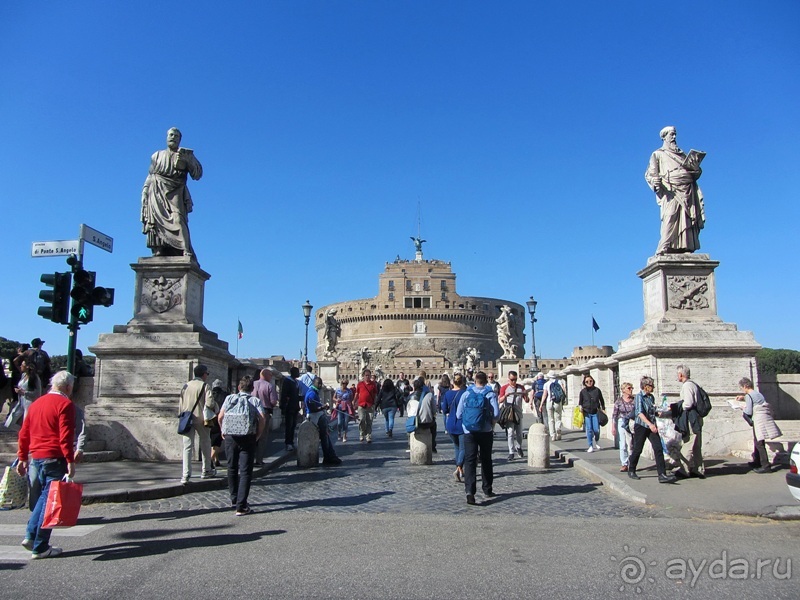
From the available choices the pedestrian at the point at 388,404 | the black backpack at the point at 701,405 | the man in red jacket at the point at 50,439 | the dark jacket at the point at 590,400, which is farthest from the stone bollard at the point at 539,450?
the man in red jacket at the point at 50,439

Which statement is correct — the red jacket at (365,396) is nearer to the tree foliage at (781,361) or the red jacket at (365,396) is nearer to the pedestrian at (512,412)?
the pedestrian at (512,412)

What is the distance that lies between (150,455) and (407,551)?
5.41 m

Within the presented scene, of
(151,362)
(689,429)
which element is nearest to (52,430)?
(151,362)

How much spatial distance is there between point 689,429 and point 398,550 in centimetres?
479

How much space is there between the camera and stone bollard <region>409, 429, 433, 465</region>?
10.1m

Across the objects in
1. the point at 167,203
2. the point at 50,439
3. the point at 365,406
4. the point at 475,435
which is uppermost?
the point at 167,203

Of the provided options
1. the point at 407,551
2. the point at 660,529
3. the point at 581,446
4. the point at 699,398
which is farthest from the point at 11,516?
the point at 581,446

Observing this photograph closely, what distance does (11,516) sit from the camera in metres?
6.23

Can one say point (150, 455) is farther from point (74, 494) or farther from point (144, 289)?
point (74, 494)

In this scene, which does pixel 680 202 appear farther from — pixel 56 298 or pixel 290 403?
pixel 56 298

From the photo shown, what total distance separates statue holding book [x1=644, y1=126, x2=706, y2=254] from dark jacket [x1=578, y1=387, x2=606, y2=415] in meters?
2.54

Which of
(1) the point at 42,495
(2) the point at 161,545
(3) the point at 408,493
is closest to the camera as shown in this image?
(1) the point at 42,495

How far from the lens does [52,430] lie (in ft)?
16.2

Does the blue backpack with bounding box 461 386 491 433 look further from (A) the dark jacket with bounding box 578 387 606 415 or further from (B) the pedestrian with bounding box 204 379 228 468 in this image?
(A) the dark jacket with bounding box 578 387 606 415
